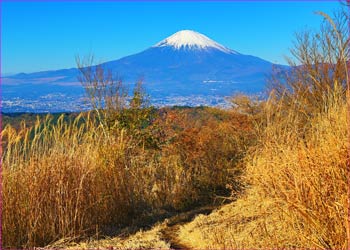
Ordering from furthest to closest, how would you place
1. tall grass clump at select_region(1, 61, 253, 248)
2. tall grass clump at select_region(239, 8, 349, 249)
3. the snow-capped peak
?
the snow-capped peak < tall grass clump at select_region(1, 61, 253, 248) < tall grass clump at select_region(239, 8, 349, 249)

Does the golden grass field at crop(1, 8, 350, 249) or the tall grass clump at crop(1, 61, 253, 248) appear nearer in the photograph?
the golden grass field at crop(1, 8, 350, 249)

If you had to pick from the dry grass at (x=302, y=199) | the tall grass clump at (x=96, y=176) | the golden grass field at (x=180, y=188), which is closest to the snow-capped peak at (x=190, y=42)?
the tall grass clump at (x=96, y=176)

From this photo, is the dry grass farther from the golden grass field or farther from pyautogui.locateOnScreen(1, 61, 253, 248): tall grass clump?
pyautogui.locateOnScreen(1, 61, 253, 248): tall grass clump

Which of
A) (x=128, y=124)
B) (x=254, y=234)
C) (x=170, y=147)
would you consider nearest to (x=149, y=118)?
(x=128, y=124)

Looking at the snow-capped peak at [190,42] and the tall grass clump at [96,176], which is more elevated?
the snow-capped peak at [190,42]

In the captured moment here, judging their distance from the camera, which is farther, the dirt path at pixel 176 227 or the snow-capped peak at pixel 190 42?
the snow-capped peak at pixel 190 42

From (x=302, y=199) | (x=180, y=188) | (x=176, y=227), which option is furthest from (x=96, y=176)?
(x=302, y=199)

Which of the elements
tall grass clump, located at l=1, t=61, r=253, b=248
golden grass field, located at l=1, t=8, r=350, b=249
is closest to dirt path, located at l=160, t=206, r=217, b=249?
golden grass field, located at l=1, t=8, r=350, b=249

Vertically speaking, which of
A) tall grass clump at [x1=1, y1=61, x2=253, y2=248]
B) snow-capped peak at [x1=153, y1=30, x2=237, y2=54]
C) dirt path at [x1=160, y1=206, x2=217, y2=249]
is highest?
snow-capped peak at [x1=153, y1=30, x2=237, y2=54]

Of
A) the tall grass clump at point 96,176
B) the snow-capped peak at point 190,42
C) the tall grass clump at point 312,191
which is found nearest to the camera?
the tall grass clump at point 312,191

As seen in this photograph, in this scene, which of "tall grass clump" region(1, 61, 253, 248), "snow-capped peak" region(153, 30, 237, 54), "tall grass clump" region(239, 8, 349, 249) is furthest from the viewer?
"snow-capped peak" region(153, 30, 237, 54)

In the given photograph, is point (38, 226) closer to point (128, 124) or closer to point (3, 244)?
point (3, 244)

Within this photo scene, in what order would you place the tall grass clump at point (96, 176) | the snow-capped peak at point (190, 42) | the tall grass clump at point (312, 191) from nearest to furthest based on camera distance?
the tall grass clump at point (312, 191), the tall grass clump at point (96, 176), the snow-capped peak at point (190, 42)

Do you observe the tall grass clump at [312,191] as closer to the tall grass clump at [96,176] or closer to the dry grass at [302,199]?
the dry grass at [302,199]
